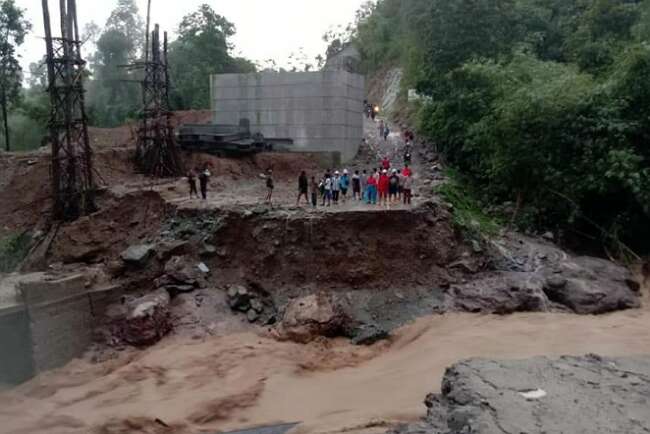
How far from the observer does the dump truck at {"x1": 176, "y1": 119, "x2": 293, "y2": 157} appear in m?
24.6

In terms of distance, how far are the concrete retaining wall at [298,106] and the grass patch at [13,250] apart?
931 cm

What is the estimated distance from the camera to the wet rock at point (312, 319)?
598 inches

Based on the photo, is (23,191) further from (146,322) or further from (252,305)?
(252,305)

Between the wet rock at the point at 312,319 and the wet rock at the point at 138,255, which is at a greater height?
the wet rock at the point at 138,255

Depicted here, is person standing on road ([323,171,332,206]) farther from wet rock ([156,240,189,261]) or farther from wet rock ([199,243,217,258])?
wet rock ([156,240,189,261])

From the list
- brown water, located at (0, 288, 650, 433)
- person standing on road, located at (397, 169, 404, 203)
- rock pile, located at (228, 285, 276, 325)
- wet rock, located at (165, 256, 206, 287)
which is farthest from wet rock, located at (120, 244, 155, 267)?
person standing on road, located at (397, 169, 404, 203)

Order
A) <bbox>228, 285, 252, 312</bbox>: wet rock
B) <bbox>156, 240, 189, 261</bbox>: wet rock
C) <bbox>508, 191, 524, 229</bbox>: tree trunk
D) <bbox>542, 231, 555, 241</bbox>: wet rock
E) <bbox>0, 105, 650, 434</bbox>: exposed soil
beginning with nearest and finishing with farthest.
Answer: <bbox>0, 105, 650, 434</bbox>: exposed soil, <bbox>228, 285, 252, 312</bbox>: wet rock, <bbox>156, 240, 189, 261</bbox>: wet rock, <bbox>542, 231, 555, 241</bbox>: wet rock, <bbox>508, 191, 524, 229</bbox>: tree trunk

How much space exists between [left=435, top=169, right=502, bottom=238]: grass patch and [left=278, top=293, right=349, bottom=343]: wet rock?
4.48 meters

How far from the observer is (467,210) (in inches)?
778

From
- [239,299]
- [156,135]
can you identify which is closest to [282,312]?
[239,299]

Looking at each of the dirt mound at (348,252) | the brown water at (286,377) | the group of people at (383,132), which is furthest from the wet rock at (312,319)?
the group of people at (383,132)

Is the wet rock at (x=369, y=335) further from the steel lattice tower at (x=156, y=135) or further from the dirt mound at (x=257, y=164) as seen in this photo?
the steel lattice tower at (x=156, y=135)

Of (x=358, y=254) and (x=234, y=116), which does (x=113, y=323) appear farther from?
(x=234, y=116)

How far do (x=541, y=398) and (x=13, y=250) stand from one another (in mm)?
17127
